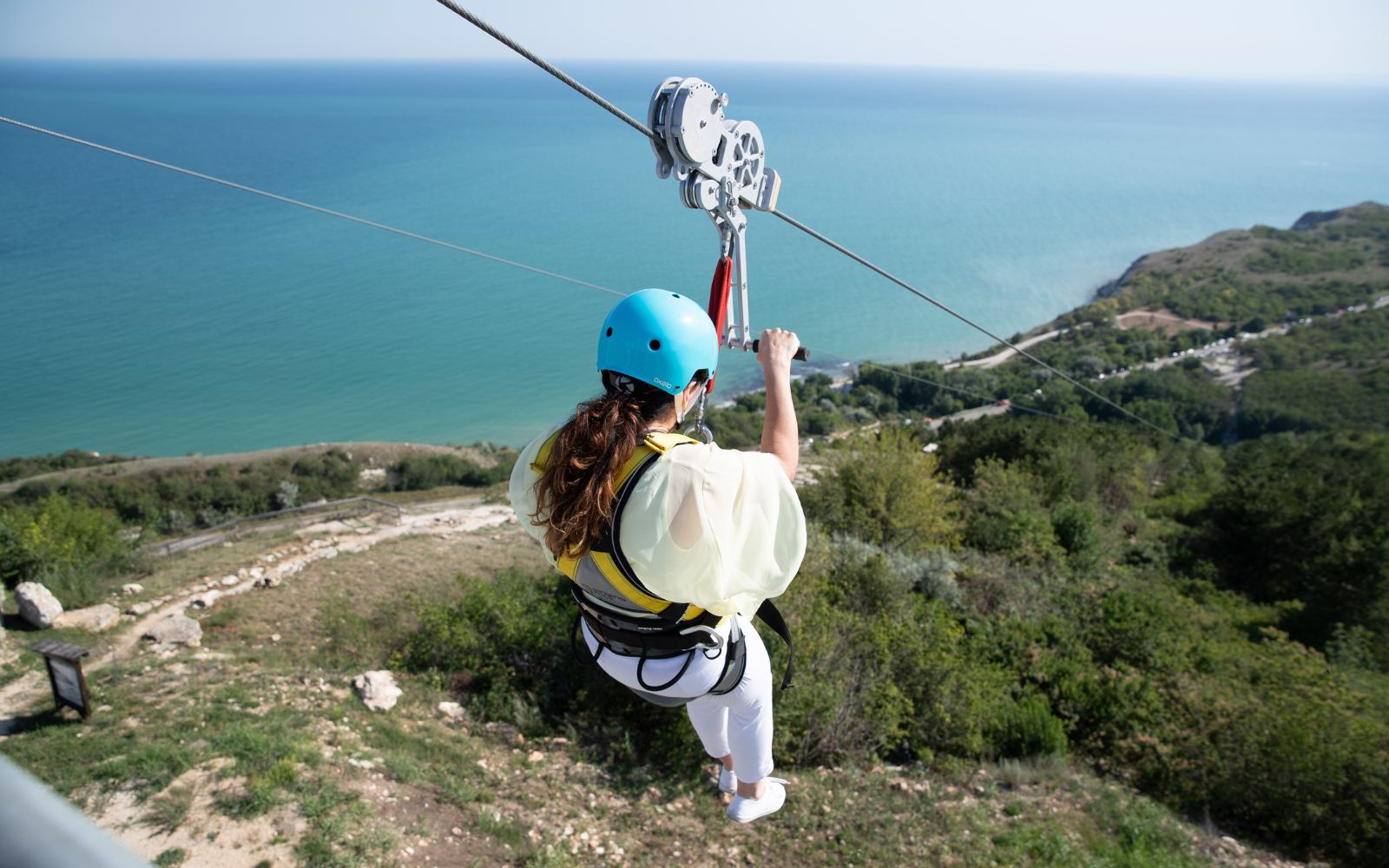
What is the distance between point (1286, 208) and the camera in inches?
4771

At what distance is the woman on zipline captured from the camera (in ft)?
8.62

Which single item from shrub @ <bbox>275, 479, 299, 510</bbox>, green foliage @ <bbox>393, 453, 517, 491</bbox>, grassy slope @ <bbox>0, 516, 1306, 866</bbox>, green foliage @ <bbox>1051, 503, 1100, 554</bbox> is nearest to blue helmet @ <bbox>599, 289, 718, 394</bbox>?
grassy slope @ <bbox>0, 516, 1306, 866</bbox>

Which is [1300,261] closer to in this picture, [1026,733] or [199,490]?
[1026,733]

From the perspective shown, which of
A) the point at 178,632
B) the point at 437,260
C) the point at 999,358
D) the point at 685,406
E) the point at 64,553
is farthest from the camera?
the point at 437,260

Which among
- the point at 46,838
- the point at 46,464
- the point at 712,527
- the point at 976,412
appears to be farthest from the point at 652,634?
the point at 46,464

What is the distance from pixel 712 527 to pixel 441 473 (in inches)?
1566

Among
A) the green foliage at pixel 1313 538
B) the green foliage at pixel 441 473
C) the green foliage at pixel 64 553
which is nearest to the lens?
the green foliage at pixel 64 553

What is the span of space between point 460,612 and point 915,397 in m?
48.0

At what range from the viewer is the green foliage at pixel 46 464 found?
3966 centimetres

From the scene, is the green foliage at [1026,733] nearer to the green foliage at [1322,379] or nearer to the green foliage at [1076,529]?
the green foliage at [1076,529]

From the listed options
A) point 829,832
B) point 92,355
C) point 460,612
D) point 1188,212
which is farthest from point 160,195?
point 1188,212

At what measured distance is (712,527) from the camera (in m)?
2.61

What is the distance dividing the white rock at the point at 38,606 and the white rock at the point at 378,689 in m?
5.59

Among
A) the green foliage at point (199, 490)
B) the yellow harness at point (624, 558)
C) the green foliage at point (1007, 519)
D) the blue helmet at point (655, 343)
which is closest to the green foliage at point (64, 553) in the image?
the yellow harness at point (624, 558)
